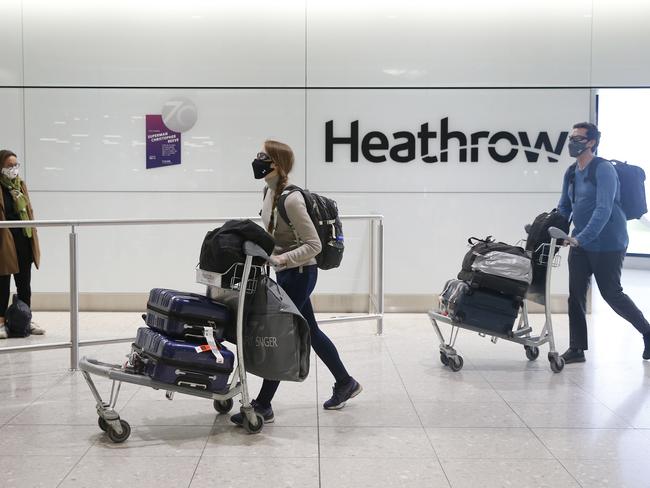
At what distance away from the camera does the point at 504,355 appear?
634 cm

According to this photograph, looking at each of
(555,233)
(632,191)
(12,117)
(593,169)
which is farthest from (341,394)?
(12,117)

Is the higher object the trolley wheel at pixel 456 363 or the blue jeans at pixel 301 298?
the blue jeans at pixel 301 298

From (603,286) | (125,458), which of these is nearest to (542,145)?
(603,286)

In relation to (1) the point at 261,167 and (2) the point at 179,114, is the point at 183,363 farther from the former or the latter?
(2) the point at 179,114

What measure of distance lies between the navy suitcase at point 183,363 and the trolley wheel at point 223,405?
0.50 meters

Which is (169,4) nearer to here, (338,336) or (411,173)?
(411,173)

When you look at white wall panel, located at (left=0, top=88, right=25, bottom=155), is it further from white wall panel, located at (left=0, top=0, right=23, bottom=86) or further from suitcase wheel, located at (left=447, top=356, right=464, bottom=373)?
suitcase wheel, located at (left=447, top=356, right=464, bottom=373)

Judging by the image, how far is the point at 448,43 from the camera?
827 centimetres

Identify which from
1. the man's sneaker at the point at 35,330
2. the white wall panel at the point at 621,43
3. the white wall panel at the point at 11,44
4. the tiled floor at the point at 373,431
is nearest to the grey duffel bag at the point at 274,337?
the tiled floor at the point at 373,431

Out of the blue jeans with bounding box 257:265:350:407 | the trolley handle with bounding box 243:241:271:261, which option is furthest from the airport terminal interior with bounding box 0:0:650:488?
the trolley handle with bounding box 243:241:271:261

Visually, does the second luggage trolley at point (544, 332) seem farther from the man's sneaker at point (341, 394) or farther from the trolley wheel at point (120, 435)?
the trolley wheel at point (120, 435)

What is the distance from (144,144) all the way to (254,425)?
16.1 ft

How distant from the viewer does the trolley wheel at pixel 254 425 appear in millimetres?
4133

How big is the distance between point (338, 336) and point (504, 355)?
157 cm
